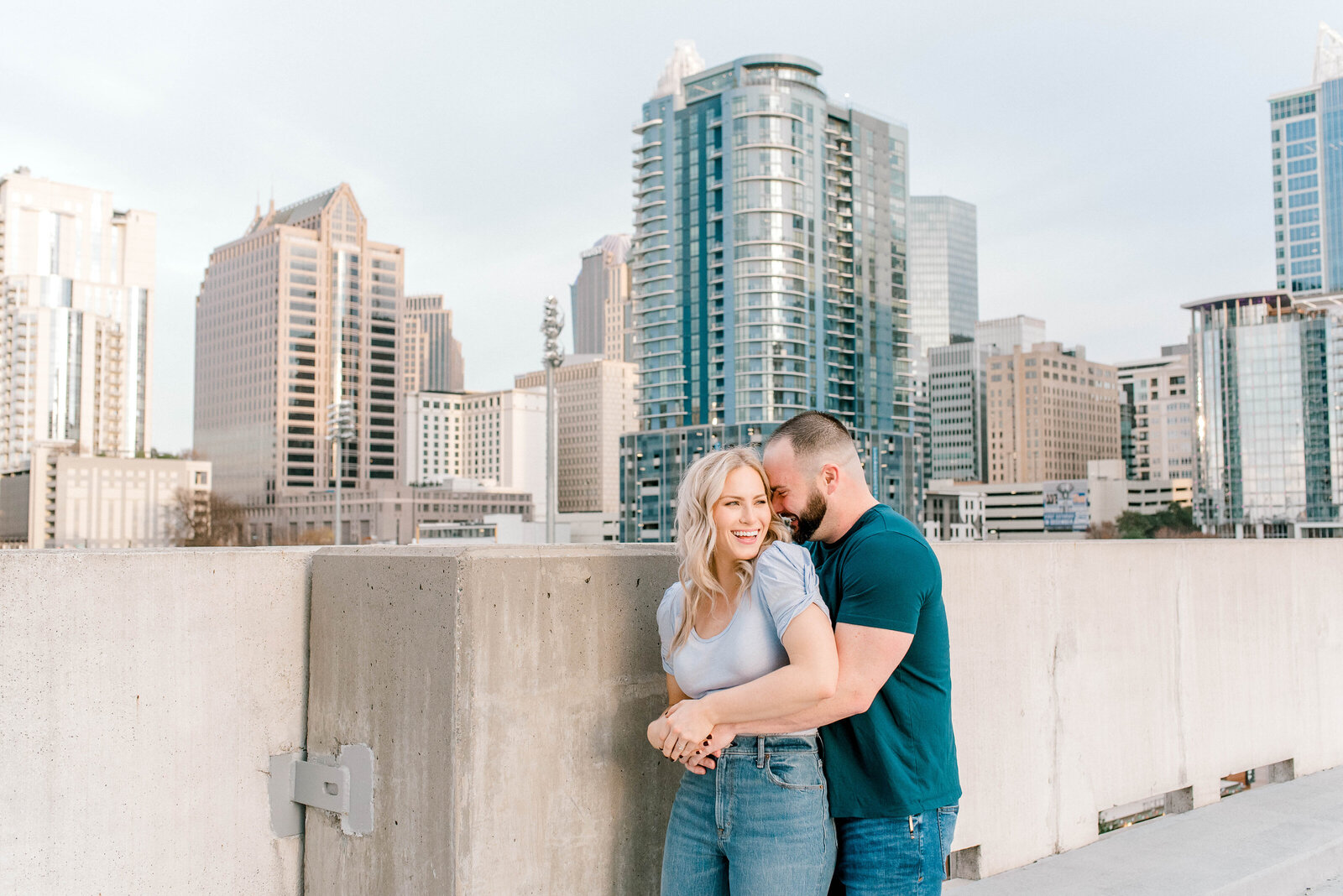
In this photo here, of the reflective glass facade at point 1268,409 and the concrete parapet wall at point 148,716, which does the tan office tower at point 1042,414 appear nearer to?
the reflective glass facade at point 1268,409

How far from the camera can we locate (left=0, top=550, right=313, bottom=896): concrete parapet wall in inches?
102

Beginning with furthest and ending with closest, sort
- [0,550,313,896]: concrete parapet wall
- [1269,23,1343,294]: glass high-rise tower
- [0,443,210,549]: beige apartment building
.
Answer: [1269,23,1343,294]: glass high-rise tower < [0,443,210,549]: beige apartment building < [0,550,313,896]: concrete parapet wall

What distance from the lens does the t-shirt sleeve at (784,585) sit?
2.66m

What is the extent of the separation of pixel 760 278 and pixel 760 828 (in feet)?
407

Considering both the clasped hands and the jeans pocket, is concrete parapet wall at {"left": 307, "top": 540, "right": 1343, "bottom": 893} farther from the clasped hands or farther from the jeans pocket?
the jeans pocket

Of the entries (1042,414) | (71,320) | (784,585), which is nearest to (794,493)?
(784,585)

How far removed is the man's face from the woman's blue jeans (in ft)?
2.05

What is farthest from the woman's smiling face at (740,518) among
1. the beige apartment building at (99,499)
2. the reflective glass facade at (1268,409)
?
the reflective glass facade at (1268,409)

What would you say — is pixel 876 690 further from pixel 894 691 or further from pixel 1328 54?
pixel 1328 54

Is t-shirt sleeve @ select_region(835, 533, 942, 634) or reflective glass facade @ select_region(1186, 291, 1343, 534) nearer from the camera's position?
t-shirt sleeve @ select_region(835, 533, 942, 634)

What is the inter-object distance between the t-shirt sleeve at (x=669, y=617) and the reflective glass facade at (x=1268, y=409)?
157262 millimetres

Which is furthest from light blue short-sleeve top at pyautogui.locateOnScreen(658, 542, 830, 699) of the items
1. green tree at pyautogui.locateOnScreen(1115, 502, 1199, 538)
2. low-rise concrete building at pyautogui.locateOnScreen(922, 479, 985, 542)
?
low-rise concrete building at pyautogui.locateOnScreen(922, 479, 985, 542)

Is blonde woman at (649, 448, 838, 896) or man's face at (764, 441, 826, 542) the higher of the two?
man's face at (764, 441, 826, 542)

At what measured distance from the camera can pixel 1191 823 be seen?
523 cm
